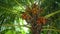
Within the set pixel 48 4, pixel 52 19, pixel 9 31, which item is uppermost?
pixel 48 4

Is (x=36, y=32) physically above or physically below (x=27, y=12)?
below

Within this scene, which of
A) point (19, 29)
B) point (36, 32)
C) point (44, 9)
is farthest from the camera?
point (19, 29)

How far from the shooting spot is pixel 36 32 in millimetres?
4086

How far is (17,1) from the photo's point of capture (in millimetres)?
4645

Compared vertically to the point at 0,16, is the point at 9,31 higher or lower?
lower

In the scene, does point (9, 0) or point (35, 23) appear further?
point (9, 0)

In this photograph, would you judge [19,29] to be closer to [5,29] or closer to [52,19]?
[5,29]

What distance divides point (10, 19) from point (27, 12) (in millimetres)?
739

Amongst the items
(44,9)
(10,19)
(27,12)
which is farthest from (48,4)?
(10,19)

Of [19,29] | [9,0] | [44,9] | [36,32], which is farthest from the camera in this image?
[19,29]

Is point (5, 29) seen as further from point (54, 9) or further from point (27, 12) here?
point (54, 9)

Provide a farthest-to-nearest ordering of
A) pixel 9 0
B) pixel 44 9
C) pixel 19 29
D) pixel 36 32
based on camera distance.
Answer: pixel 19 29, pixel 44 9, pixel 9 0, pixel 36 32

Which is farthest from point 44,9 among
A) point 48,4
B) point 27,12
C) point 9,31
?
point 9,31

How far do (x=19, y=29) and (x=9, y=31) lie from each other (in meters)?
0.40
